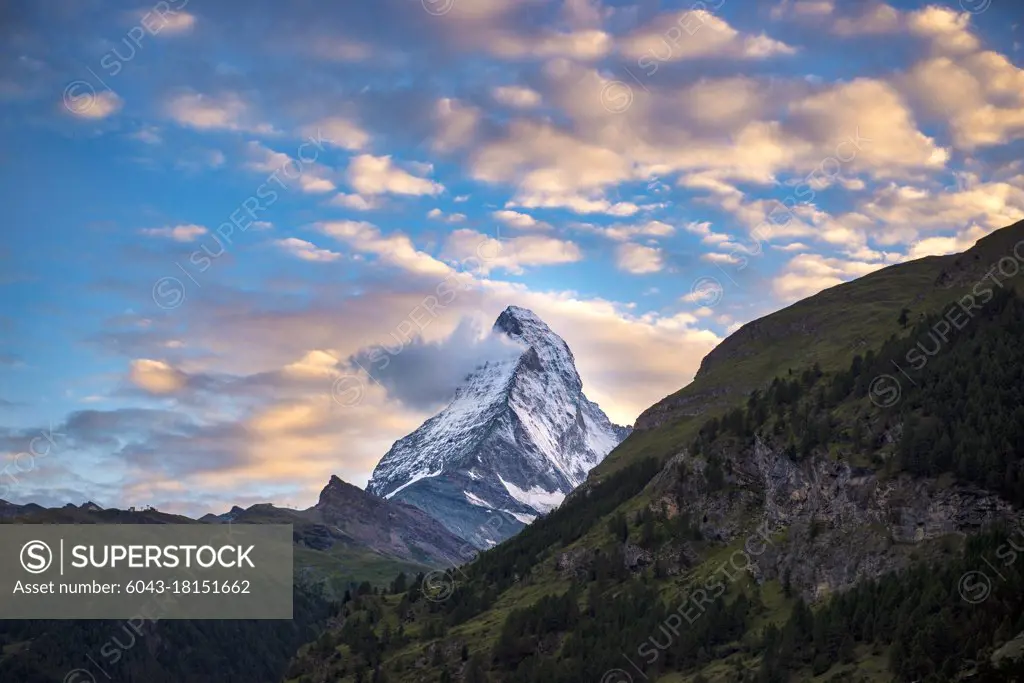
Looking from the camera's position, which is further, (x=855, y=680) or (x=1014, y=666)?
(x=855, y=680)

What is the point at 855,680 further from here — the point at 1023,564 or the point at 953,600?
the point at 1023,564

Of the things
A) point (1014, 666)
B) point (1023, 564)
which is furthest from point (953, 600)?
point (1014, 666)

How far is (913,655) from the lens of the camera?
18775 cm

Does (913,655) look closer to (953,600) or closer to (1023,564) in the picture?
(953,600)

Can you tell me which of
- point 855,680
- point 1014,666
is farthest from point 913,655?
point 1014,666

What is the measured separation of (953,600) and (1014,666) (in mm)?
32546

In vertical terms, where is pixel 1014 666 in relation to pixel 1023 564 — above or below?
below

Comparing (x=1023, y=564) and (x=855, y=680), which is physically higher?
(x=1023, y=564)

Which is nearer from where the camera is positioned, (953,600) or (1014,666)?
(1014,666)

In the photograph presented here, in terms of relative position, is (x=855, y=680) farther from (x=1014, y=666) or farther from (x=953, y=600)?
(x=1014, y=666)

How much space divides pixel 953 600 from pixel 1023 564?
44.7 feet

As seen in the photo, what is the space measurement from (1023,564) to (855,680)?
35.6 meters

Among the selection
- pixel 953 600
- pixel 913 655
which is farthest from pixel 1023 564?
pixel 913 655

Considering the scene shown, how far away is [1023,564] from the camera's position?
196 metres
